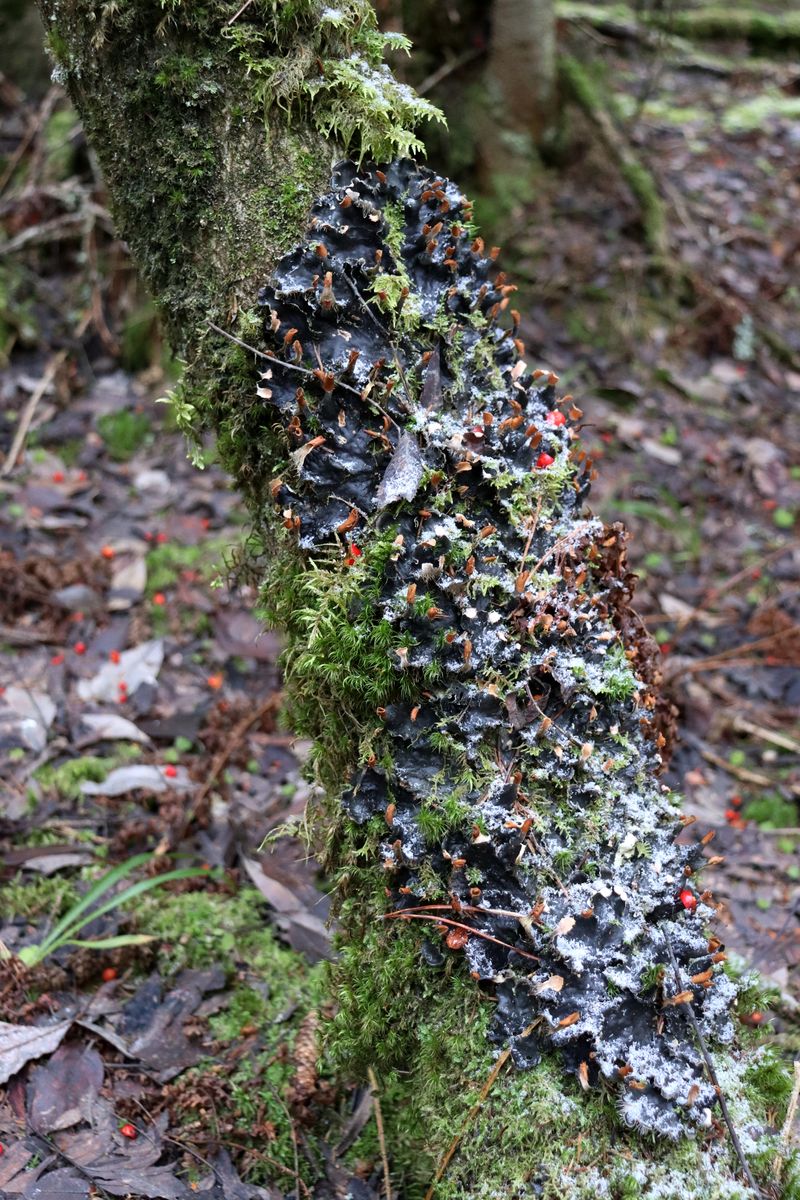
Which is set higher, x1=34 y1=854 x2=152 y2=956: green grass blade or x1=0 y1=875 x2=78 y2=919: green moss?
x1=34 y1=854 x2=152 y2=956: green grass blade

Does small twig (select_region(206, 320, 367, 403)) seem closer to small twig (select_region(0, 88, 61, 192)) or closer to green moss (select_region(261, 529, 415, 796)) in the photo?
green moss (select_region(261, 529, 415, 796))

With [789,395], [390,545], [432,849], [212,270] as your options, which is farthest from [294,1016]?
[789,395]

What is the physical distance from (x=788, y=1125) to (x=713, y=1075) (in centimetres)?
22

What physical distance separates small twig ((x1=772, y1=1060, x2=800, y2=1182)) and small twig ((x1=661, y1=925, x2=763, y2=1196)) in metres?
0.05

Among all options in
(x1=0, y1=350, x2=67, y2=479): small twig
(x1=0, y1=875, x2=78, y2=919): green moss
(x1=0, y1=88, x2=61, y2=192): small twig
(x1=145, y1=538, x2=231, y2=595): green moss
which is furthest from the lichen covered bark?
(x1=0, y1=88, x2=61, y2=192): small twig

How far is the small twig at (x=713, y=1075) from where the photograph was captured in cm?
165

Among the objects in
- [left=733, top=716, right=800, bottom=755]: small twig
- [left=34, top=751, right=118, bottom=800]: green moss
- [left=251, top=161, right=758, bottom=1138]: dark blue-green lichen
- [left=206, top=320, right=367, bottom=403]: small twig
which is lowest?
[left=34, top=751, right=118, bottom=800]: green moss

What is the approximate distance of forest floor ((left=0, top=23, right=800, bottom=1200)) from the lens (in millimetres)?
2338

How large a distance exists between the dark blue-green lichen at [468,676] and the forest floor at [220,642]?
1.64 feet

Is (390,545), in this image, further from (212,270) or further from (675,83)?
(675,83)

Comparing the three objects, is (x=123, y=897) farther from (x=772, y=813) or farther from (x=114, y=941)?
(x=772, y=813)

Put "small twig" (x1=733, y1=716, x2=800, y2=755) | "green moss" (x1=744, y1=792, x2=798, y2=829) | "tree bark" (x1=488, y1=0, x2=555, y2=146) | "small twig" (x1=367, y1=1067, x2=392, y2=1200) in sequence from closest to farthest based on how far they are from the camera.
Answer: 1. "small twig" (x1=367, y1=1067, x2=392, y2=1200)
2. "green moss" (x1=744, y1=792, x2=798, y2=829)
3. "small twig" (x1=733, y1=716, x2=800, y2=755)
4. "tree bark" (x1=488, y1=0, x2=555, y2=146)

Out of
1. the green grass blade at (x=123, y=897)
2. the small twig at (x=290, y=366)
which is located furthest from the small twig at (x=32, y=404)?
the small twig at (x=290, y=366)

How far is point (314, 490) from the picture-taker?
192 cm
